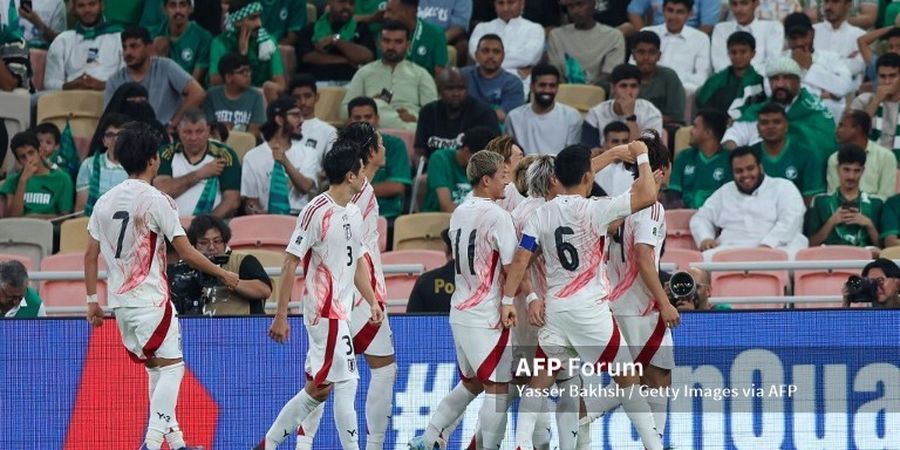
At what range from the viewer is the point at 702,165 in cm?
1803

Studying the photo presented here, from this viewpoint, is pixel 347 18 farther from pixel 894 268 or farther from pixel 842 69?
pixel 894 268

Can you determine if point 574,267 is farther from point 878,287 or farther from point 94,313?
point 94,313

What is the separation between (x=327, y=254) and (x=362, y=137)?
3.13 feet

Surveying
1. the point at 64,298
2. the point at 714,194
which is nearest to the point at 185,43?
the point at 64,298

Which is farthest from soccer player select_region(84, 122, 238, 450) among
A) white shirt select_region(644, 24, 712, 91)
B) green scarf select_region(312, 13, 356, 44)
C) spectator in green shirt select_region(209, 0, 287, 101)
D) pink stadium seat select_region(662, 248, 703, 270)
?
white shirt select_region(644, 24, 712, 91)

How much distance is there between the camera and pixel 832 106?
1934cm

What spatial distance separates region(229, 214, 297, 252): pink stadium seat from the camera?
56.0ft

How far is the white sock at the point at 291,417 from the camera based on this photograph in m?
12.5

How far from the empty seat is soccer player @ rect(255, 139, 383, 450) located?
464 centimetres

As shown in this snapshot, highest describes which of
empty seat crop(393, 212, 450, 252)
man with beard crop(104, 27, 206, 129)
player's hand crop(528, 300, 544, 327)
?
man with beard crop(104, 27, 206, 129)

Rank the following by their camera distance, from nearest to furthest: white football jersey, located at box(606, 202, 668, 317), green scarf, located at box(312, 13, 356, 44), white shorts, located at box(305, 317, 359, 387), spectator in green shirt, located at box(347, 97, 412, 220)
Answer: white shorts, located at box(305, 317, 359, 387) < white football jersey, located at box(606, 202, 668, 317) < spectator in green shirt, located at box(347, 97, 412, 220) < green scarf, located at box(312, 13, 356, 44)

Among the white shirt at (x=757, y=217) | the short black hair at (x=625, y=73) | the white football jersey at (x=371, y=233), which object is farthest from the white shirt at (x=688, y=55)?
the white football jersey at (x=371, y=233)

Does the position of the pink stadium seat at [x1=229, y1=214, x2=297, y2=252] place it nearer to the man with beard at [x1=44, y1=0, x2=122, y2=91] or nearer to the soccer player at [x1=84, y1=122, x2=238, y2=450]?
the man with beard at [x1=44, y1=0, x2=122, y2=91]

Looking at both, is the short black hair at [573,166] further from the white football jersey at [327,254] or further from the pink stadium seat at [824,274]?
the pink stadium seat at [824,274]
